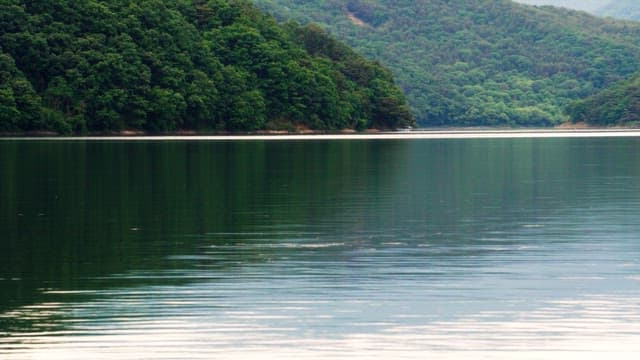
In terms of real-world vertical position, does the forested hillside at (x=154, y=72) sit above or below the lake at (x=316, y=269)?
above

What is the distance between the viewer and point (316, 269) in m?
31.2

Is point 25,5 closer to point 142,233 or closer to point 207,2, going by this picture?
point 207,2

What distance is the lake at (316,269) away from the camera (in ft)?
75.2

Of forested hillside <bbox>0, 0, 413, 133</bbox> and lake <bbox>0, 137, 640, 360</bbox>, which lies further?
forested hillside <bbox>0, 0, 413, 133</bbox>

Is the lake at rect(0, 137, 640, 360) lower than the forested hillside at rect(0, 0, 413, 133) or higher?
lower

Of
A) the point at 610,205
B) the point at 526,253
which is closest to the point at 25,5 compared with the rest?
the point at 610,205

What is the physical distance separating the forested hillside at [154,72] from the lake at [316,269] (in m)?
87.5

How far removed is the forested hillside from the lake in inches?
3445

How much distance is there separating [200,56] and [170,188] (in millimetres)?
116465

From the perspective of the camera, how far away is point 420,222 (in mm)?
43719

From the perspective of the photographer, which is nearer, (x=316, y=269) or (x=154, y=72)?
(x=316, y=269)

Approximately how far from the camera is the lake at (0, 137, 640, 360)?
75.2 feet

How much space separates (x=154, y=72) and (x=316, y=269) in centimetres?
13433

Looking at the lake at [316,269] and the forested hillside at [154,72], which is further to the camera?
the forested hillside at [154,72]
